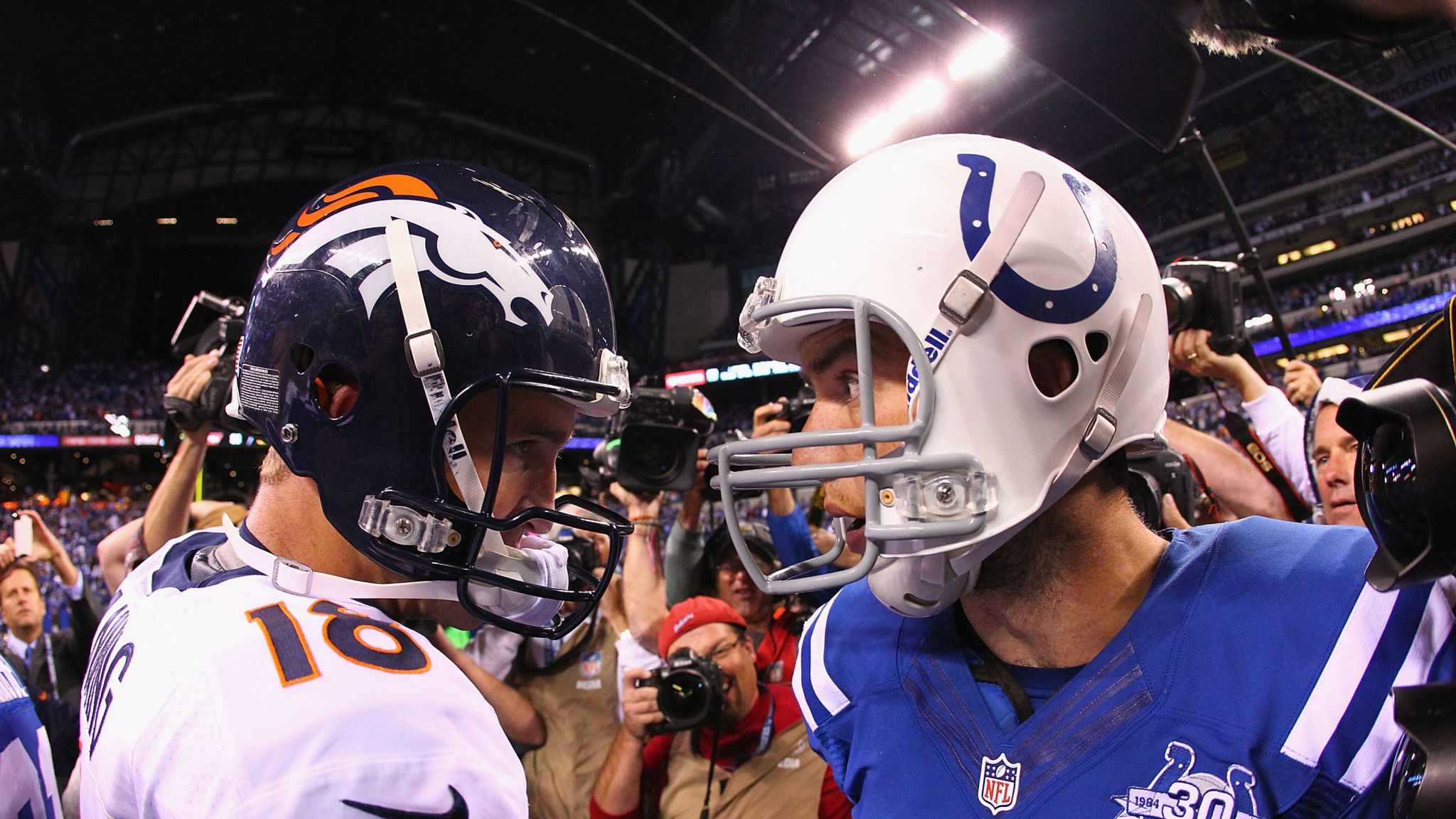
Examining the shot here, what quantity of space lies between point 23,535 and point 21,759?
3108mm

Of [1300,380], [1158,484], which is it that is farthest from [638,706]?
[1300,380]

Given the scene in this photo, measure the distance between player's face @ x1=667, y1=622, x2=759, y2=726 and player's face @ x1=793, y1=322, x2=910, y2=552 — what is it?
1366mm

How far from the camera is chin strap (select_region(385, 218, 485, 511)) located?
1.24 m

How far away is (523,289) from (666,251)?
1650 centimetres

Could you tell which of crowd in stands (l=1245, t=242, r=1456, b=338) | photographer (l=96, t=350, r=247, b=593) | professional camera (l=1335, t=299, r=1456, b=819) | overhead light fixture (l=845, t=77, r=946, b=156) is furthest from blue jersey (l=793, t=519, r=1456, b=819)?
crowd in stands (l=1245, t=242, r=1456, b=338)

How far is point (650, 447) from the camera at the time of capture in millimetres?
3105

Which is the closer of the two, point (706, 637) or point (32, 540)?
point (706, 637)

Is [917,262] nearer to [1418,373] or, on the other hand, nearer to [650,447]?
[1418,373]

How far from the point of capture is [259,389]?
133 cm

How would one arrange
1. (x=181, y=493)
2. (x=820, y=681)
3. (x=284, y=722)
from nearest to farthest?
(x=284, y=722) < (x=820, y=681) < (x=181, y=493)

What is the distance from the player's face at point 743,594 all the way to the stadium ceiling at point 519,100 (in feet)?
6.86

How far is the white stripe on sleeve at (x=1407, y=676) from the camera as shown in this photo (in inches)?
39.6

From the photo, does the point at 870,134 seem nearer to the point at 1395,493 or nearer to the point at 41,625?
the point at 1395,493

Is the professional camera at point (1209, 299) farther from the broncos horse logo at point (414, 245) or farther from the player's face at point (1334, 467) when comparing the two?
the broncos horse logo at point (414, 245)
